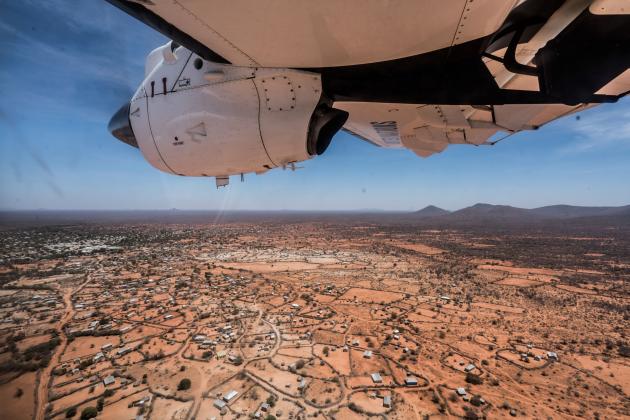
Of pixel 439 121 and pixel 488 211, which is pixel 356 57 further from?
pixel 488 211

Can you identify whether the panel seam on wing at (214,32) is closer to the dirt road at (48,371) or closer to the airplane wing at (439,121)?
the airplane wing at (439,121)

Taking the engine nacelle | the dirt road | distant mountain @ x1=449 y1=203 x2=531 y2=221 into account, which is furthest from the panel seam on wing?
distant mountain @ x1=449 y1=203 x2=531 y2=221

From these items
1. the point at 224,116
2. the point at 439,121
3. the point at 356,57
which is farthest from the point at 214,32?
the point at 439,121

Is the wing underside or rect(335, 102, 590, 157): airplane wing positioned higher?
rect(335, 102, 590, 157): airplane wing

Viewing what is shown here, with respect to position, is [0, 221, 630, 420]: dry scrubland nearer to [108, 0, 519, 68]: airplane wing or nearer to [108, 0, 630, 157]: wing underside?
[108, 0, 630, 157]: wing underside

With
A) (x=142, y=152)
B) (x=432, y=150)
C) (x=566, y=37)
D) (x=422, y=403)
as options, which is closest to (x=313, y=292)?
(x=422, y=403)

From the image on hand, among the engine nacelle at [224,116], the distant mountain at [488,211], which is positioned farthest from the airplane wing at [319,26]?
the distant mountain at [488,211]
